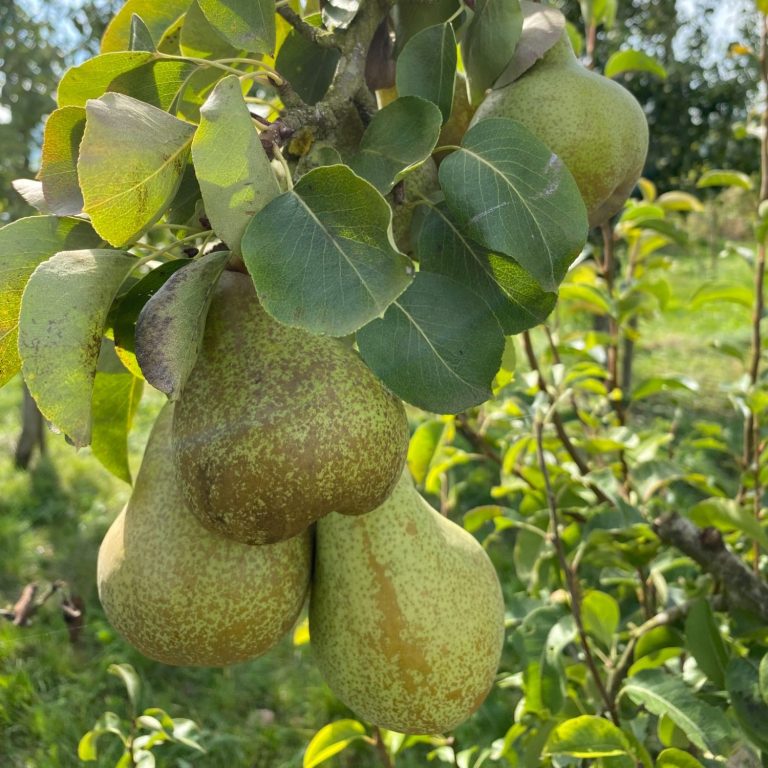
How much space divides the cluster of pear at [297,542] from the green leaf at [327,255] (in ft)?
0.40

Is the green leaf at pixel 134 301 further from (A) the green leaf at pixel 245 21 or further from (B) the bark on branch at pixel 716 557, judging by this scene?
(B) the bark on branch at pixel 716 557

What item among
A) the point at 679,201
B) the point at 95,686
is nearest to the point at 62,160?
the point at 679,201

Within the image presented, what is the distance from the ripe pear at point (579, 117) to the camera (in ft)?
2.85

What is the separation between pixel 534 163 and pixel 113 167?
1.19 feet

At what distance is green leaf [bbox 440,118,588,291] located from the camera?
69 cm

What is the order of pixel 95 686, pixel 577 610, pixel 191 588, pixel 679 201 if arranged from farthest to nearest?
1. pixel 95 686
2. pixel 679 201
3. pixel 577 610
4. pixel 191 588

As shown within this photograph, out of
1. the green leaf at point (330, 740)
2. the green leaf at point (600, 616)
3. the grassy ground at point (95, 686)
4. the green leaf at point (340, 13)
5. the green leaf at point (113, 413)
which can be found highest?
the green leaf at point (340, 13)

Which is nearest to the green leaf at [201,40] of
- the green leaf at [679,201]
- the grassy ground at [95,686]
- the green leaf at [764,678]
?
the green leaf at [764,678]

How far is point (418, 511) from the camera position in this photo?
3.20 ft

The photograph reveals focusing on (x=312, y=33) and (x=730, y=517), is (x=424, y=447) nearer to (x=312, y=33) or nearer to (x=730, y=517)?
(x=730, y=517)

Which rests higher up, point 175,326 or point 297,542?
point 175,326

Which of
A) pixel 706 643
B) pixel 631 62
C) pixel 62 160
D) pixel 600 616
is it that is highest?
pixel 62 160

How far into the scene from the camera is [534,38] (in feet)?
2.84

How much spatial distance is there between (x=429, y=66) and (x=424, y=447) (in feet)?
2.73
